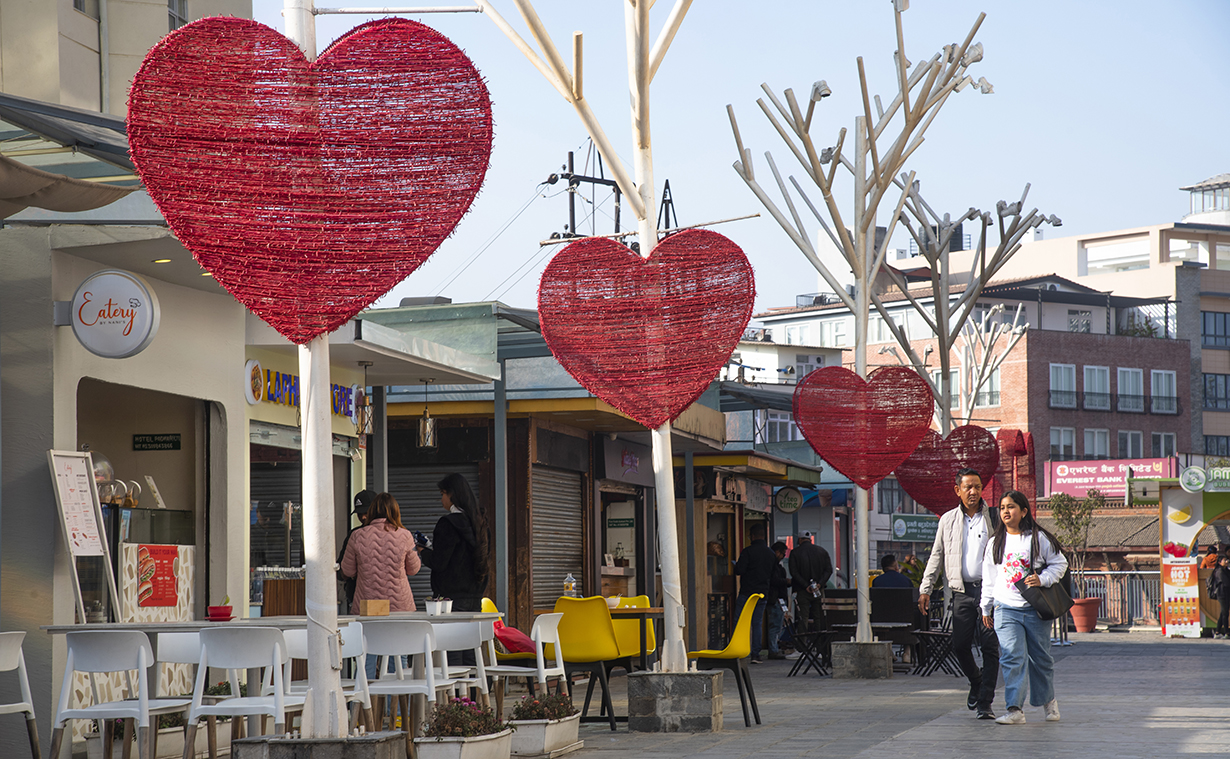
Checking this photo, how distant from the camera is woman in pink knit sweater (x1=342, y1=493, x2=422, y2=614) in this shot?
10820 mm

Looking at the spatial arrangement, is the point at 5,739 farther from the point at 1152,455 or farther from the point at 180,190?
the point at 1152,455

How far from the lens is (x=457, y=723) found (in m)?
8.12

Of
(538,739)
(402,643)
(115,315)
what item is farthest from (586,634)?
(115,315)

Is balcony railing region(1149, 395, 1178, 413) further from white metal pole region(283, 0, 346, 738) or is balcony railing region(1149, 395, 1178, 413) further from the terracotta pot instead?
white metal pole region(283, 0, 346, 738)

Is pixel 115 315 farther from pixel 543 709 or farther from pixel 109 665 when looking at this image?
pixel 543 709

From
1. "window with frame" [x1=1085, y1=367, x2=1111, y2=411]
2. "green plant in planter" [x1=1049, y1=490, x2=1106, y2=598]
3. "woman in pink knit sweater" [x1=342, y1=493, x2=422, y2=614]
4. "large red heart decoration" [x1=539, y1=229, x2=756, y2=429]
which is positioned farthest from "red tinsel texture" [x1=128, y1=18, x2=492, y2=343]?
"window with frame" [x1=1085, y1=367, x2=1111, y2=411]

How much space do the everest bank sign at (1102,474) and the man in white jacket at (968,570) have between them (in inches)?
1851

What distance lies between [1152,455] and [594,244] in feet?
210

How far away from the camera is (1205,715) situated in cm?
1127

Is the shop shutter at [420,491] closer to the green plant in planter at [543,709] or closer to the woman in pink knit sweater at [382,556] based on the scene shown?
the woman in pink knit sweater at [382,556]

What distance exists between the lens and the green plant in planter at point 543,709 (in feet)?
30.8

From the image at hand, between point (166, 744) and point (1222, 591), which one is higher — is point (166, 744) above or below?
above

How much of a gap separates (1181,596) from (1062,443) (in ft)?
130

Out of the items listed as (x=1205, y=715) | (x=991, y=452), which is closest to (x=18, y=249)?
(x=1205, y=715)
